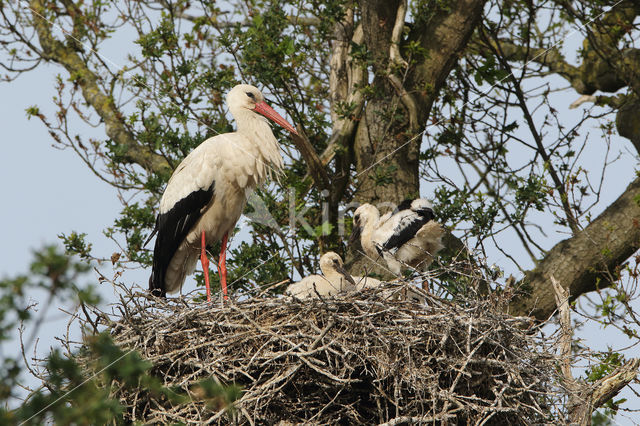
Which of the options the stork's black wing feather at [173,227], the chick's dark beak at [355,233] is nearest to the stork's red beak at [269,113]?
the stork's black wing feather at [173,227]

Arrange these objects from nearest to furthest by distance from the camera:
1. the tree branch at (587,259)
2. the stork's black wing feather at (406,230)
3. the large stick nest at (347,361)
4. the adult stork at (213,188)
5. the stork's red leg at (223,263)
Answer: the large stick nest at (347,361) < the adult stork at (213,188) < the stork's red leg at (223,263) < the stork's black wing feather at (406,230) < the tree branch at (587,259)

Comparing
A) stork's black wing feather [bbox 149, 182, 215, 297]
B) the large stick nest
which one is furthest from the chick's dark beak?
the large stick nest

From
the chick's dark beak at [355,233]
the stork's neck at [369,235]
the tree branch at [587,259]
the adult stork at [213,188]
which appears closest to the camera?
the adult stork at [213,188]

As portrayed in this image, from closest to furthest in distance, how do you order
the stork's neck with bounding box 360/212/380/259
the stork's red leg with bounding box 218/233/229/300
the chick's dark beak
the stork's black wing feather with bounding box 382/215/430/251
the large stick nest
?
the large stick nest, the stork's red leg with bounding box 218/233/229/300, the stork's black wing feather with bounding box 382/215/430/251, the stork's neck with bounding box 360/212/380/259, the chick's dark beak

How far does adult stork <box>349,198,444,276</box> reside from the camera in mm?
6457

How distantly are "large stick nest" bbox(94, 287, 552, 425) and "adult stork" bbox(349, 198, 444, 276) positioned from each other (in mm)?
1726

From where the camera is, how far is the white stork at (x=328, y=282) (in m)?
5.58

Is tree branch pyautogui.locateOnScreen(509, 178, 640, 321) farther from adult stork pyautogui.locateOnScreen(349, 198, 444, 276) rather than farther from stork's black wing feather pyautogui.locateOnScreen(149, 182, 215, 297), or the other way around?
stork's black wing feather pyautogui.locateOnScreen(149, 182, 215, 297)

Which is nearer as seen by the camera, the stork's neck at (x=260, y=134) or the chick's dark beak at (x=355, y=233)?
the stork's neck at (x=260, y=134)

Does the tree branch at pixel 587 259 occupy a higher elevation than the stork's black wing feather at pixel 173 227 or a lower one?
lower

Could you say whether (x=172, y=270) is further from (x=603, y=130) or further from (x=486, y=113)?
(x=603, y=130)

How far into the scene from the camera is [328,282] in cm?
566

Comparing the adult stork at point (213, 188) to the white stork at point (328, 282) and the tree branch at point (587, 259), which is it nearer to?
the white stork at point (328, 282)

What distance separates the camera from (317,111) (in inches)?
313
